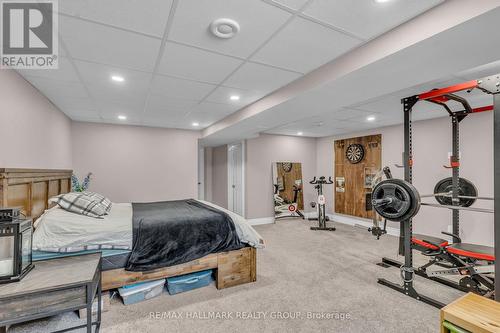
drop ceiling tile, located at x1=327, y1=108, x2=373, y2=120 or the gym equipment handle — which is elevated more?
drop ceiling tile, located at x1=327, y1=108, x2=373, y2=120

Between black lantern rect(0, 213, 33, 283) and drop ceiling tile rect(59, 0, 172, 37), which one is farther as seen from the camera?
black lantern rect(0, 213, 33, 283)

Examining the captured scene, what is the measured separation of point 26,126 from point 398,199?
159 inches

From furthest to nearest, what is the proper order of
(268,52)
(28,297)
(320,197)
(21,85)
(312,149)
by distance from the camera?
1. (312,149)
2. (320,197)
3. (21,85)
4. (268,52)
5. (28,297)

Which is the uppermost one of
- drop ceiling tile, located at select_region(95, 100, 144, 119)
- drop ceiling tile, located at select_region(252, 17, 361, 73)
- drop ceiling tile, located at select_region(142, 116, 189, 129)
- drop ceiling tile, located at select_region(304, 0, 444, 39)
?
drop ceiling tile, located at select_region(304, 0, 444, 39)

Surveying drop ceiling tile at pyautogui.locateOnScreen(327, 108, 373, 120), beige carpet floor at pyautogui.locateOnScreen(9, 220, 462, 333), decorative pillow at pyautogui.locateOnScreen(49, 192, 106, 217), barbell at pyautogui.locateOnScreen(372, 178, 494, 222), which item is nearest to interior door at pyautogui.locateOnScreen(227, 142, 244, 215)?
drop ceiling tile at pyautogui.locateOnScreen(327, 108, 373, 120)

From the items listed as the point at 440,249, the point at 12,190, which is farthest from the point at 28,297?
the point at 440,249

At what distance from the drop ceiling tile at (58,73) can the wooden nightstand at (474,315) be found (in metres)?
3.39

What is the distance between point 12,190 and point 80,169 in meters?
2.88

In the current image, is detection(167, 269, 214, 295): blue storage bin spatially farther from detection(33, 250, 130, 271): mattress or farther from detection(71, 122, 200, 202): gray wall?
detection(71, 122, 200, 202): gray wall

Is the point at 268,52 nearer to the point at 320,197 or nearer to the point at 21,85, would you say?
the point at 21,85

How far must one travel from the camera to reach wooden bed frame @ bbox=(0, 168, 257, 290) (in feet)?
6.85

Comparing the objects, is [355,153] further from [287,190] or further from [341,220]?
[287,190]

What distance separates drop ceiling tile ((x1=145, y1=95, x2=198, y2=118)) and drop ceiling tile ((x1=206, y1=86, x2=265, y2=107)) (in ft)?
1.28

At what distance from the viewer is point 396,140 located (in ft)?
16.6
